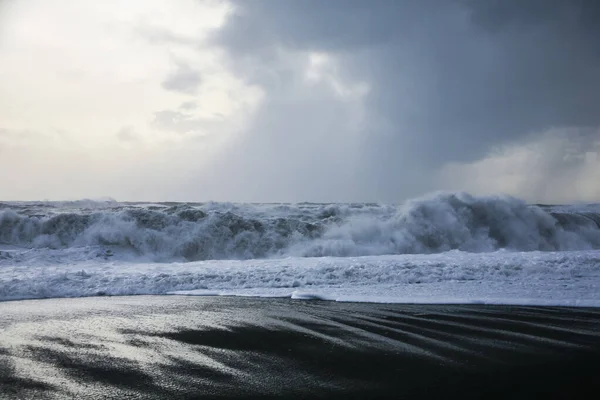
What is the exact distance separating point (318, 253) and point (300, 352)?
9.72 metres

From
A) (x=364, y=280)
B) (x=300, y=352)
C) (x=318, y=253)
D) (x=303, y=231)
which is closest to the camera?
(x=300, y=352)

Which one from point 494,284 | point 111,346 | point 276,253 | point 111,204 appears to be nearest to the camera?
point 111,346

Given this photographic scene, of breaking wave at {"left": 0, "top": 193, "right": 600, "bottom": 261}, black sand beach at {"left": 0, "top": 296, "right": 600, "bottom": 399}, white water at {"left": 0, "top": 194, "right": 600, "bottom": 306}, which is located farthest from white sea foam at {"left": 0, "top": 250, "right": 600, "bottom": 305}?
breaking wave at {"left": 0, "top": 193, "right": 600, "bottom": 261}

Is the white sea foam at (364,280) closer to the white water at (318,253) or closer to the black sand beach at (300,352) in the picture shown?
the white water at (318,253)

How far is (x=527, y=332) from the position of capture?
4711mm

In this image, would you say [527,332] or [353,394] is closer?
[353,394]

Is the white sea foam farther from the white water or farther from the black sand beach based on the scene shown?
the black sand beach

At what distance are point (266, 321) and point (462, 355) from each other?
2338 mm

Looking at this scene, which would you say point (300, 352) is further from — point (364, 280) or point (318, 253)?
point (318, 253)

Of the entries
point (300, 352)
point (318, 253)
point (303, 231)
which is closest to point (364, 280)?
point (300, 352)

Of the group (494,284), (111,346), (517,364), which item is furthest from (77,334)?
Result: (494,284)

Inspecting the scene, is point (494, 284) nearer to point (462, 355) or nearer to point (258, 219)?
point (462, 355)

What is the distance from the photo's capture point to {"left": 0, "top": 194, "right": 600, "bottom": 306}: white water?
7.65 meters

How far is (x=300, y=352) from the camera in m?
3.99
